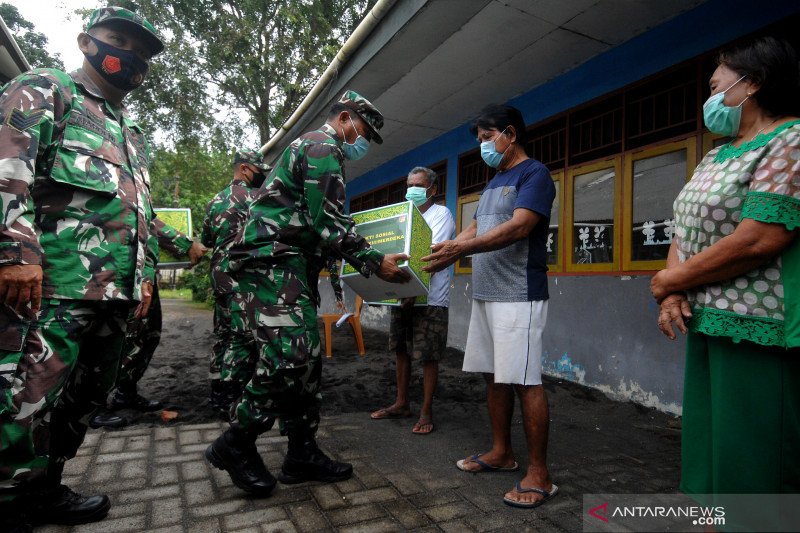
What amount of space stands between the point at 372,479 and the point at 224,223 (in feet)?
6.98

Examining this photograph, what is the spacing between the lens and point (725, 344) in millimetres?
1425

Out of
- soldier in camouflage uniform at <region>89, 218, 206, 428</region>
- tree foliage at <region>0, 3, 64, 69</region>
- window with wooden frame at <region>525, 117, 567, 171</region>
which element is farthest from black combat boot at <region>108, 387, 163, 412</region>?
tree foliage at <region>0, 3, 64, 69</region>

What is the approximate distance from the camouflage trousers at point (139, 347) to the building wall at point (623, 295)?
3.60 m

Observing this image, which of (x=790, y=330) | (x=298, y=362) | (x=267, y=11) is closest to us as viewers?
(x=790, y=330)

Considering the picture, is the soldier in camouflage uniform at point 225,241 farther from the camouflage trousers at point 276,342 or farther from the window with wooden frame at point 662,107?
the window with wooden frame at point 662,107

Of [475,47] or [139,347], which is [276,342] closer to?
[139,347]

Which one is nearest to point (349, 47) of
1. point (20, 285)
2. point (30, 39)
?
point (20, 285)

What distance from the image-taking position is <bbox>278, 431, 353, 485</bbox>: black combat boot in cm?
227

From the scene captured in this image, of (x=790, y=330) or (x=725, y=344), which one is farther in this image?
(x=725, y=344)

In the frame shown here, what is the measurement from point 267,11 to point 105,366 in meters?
14.4

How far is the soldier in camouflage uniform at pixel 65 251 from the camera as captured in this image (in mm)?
1513

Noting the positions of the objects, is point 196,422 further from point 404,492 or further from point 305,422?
point 404,492

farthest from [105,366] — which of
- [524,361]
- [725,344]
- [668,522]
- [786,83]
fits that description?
[786,83]

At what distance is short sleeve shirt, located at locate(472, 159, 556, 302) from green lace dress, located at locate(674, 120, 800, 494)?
76cm
